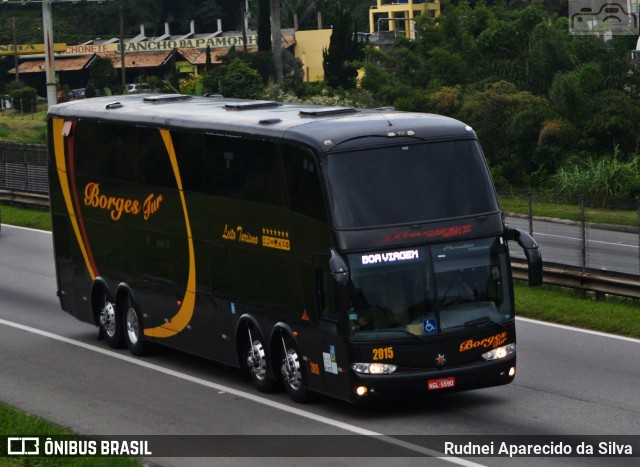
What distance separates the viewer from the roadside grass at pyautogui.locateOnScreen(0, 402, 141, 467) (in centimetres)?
1248

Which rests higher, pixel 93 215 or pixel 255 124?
pixel 255 124

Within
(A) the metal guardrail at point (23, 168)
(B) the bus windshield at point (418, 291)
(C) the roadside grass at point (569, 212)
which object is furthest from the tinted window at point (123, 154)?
(A) the metal guardrail at point (23, 168)

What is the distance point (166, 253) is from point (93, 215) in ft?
9.08

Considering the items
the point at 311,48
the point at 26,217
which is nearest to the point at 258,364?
the point at 26,217

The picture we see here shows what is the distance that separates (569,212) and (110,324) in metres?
9.51

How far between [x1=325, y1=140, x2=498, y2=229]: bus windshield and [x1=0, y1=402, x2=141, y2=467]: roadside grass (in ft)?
12.2

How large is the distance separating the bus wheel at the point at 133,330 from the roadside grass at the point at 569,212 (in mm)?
8748

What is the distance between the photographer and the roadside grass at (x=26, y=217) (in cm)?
3884

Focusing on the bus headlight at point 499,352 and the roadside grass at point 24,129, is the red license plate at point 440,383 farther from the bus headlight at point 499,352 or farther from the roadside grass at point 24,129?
the roadside grass at point 24,129

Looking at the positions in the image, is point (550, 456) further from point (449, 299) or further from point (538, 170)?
point (538, 170)

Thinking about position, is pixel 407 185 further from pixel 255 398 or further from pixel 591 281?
pixel 591 281

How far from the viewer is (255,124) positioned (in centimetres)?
1642

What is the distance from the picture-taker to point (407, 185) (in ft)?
48.4

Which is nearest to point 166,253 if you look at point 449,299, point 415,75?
point 449,299
